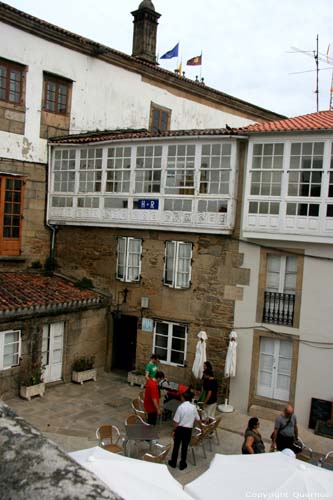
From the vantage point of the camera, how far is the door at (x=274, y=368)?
13.0 metres

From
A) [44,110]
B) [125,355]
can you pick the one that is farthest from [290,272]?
[44,110]

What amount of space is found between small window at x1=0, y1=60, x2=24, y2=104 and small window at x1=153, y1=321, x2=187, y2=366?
346 inches

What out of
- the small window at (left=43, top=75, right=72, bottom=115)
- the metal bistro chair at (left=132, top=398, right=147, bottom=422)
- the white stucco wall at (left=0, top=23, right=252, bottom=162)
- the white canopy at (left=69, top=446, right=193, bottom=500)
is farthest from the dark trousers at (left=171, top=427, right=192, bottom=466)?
the small window at (left=43, top=75, right=72, bottom=115)

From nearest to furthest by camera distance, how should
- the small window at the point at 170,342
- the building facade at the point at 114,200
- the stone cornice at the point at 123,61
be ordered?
the building facade at the point at 114,200, the small window at the point at 170,342, the stone cornice at the point at 123,61

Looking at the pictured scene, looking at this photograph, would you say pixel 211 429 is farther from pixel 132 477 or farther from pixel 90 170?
pixel 90 170

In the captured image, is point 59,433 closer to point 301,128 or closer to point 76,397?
point 76,397

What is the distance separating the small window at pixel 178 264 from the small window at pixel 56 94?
685cm

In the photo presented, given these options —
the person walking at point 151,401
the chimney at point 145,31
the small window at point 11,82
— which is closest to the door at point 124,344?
the person walking at point 151,401

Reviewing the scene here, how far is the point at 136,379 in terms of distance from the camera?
14.9m

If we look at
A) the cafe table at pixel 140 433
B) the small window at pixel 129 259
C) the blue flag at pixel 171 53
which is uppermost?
the blue flag at pixel 171 53

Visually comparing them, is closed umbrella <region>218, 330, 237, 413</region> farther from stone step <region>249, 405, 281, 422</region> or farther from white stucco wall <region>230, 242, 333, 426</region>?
white stucco wall <region>230, 242, 333, 426</region>

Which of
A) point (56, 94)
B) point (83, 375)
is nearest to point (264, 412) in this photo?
point (83, 375)

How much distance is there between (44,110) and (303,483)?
1479 cm

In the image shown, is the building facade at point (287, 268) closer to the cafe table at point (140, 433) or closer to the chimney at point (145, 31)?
the cafe table at point (140, 433)
